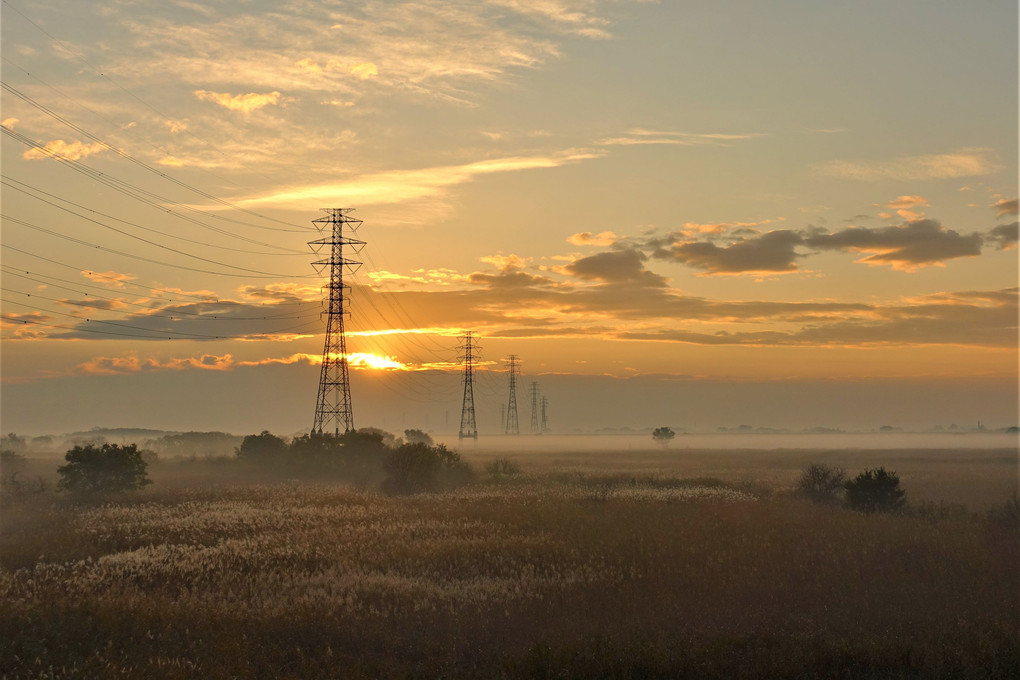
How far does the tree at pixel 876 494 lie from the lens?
33.4 m

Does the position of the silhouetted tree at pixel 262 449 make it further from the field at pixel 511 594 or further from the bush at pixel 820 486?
the bush at pixel 820 486

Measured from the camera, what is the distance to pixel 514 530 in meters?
27.9

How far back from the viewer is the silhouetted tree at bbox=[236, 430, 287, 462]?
61.6 m

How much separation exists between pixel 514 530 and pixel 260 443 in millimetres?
42051

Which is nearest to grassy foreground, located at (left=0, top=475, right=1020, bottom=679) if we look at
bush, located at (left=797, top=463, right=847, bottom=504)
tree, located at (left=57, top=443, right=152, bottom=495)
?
bush, located at (left=797, top=463, right=847, bottom=504)

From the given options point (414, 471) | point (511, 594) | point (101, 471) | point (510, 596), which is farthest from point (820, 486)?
point (101, 471)

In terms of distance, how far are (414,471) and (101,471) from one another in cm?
1793

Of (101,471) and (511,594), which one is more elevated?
(101,471)

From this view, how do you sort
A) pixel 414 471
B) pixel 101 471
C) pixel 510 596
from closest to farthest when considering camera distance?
pixel 510 596, pixel 101 471, pixel 414 471

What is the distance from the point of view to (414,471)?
4775 cm

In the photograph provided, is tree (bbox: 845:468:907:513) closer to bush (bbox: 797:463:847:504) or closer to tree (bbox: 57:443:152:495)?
bush (bbox: 797:463:847:504)

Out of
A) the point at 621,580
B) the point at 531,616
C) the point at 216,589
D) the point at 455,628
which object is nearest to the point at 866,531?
the point at 621,580

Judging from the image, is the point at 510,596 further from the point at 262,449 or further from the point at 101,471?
the point at 262,449

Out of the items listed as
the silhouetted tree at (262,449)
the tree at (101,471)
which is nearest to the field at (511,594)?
the tree at (101,471)
